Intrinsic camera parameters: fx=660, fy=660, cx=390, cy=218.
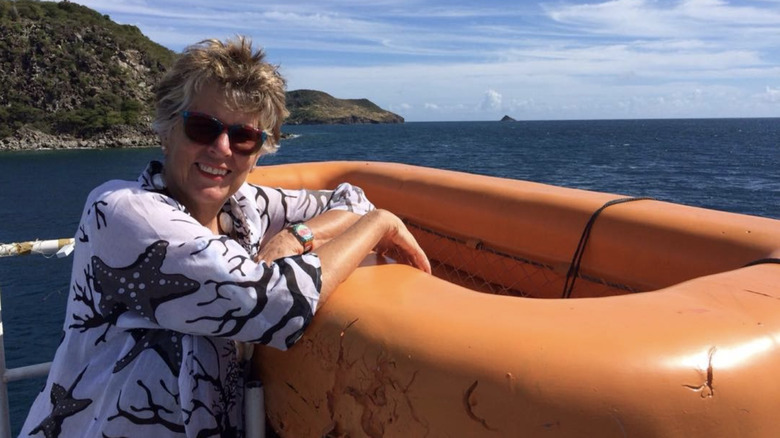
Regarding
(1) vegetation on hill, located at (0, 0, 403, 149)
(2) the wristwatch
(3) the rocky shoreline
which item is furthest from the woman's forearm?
(1) vegetation on hill, located at (0, 0, 403, 149)

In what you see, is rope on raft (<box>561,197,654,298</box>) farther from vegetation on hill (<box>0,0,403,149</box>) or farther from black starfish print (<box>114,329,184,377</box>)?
vegetation on hill (<box>0,0,403,149</box>)

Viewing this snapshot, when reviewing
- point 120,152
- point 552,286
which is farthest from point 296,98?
point 552,286

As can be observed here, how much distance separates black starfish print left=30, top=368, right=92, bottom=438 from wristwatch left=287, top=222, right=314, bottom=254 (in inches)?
23.3

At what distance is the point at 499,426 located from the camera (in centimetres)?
102

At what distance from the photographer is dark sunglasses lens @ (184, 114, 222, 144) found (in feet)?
4.75

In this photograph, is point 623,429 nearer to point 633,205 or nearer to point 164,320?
point 164,320

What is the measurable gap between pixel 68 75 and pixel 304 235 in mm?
75594

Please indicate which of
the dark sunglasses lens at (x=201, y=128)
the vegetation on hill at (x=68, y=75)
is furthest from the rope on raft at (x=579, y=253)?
the vegetation on hill at (x=68, y=75)

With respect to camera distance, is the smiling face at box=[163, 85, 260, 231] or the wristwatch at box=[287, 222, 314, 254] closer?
the smiling face at box=[163, 85, 260, 231]

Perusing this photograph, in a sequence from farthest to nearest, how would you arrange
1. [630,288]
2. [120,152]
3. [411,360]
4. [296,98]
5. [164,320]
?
1. [296,98]
2. [120,152]
3. [630,288]
4. [164,320]
5. [411,360]

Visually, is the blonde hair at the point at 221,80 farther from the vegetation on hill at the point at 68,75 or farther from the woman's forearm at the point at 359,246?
the vegetation on hill at the point at 68,75

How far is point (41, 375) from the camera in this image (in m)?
2.09

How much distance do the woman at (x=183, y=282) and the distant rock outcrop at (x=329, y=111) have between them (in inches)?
6209

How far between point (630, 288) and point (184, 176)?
1.45 metres
